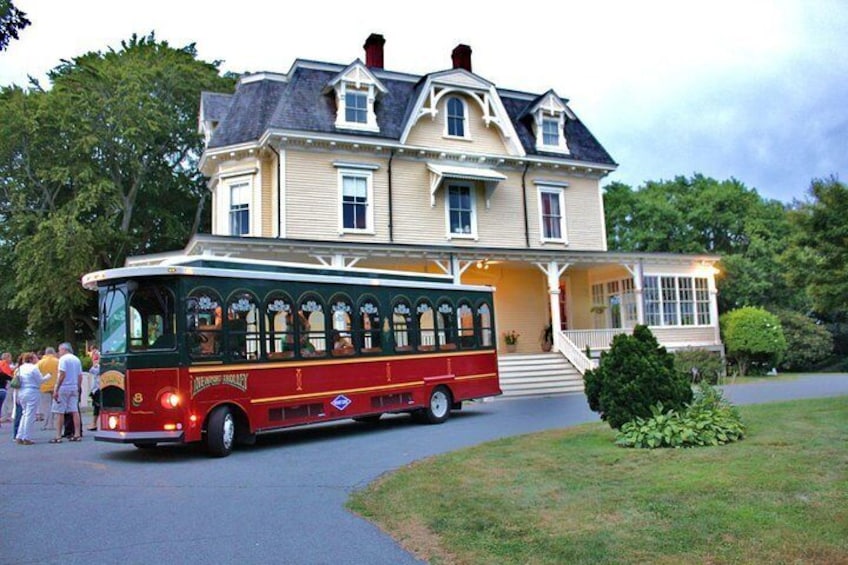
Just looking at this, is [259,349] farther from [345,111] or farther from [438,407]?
[345,111]

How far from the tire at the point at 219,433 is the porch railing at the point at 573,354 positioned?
1433cm

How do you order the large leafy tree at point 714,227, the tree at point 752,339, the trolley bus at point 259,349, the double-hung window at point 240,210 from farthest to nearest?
the large leafy tree at point 714,227 → the tree at point 752,339 → the double-hung window at point 240,210 → the trolley bus at point 259,349

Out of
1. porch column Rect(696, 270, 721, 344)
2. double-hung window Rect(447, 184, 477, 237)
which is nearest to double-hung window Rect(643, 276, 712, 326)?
porch column Rect(696, 270, 721, 344)

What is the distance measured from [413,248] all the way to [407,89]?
303 inches

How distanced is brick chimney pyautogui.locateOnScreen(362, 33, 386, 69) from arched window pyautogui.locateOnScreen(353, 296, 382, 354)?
632 inches

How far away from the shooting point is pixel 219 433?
1134 centimetres

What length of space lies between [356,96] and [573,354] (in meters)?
11.7

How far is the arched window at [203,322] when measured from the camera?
37.1ft

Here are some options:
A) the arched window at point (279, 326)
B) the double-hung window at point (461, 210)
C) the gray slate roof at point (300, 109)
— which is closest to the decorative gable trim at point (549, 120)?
→ the gray slate roof at point (300, 109)

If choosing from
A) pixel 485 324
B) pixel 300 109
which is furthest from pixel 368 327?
pixel 300 109

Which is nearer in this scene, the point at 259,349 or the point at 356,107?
the point at 259,349

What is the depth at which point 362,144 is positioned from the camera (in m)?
24.0

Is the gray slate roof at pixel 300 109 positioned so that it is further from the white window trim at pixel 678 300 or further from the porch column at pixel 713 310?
the porch column at pixel 713 310

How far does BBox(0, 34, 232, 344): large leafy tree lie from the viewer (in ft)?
96.5
